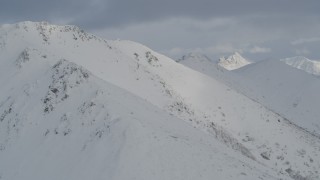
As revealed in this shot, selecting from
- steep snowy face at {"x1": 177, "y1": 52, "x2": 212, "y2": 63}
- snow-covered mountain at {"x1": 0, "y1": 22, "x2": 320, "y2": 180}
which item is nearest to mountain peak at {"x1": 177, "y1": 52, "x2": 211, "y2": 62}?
steep snowy face at {"x1": 177, "y1": 52, "x2": 212, "y2": 63}

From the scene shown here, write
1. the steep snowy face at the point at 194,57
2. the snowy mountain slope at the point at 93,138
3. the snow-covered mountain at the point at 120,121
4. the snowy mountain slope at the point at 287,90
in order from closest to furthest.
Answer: the snowy mountain slope at the point at 93,138 < the snow-covered mountain at the point at 120,121 < the snowy mountain slope at the point at 287,90 < the steep snowy face at the point at 194,57

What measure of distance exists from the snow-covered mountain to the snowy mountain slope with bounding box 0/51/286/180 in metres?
0.11

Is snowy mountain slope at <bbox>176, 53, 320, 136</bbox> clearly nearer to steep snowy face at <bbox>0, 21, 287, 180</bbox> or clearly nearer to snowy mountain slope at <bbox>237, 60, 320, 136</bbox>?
snowy mountain slope at <bbox>237, 60, 320, 136</bbox>

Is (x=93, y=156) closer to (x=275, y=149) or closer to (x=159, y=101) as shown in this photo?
(x=159, y=101)

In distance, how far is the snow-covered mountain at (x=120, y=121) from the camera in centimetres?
3719

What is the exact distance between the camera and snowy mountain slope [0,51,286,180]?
118 ft

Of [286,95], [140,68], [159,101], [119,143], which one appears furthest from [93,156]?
[286,95]

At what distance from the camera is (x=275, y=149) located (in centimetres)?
6712

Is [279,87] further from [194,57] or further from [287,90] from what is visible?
[194,57]

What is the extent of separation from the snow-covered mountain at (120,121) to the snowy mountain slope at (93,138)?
11 centimetres

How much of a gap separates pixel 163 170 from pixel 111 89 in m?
16.1

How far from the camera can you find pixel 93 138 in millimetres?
40469

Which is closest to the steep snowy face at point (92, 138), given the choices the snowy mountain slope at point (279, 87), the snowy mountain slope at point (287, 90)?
the snowy mountain slope at point (279, 87)

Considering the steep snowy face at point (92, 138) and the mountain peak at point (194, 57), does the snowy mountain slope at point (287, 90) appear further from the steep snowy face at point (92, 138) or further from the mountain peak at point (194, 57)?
the steep snowy face at point (92, 138)
